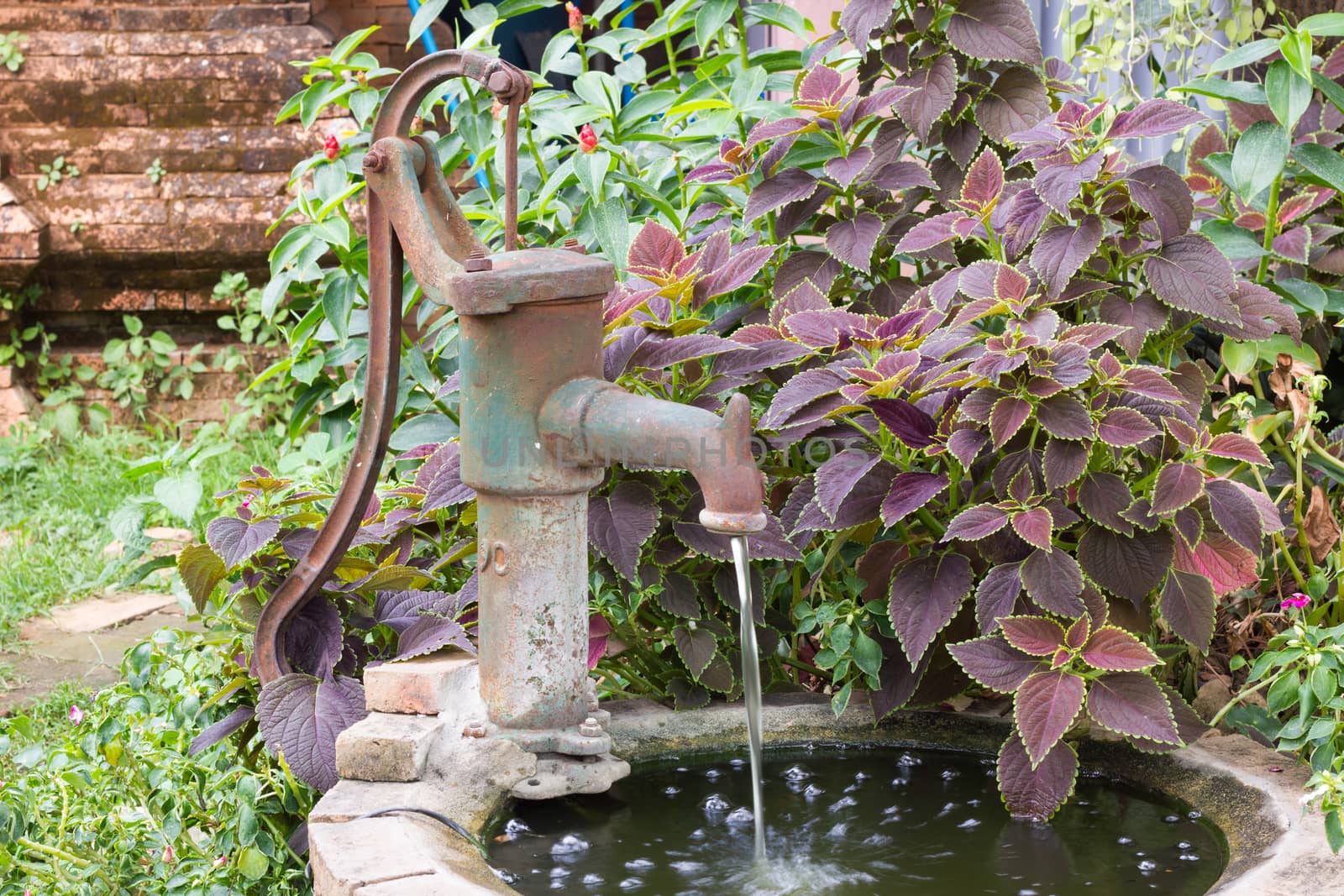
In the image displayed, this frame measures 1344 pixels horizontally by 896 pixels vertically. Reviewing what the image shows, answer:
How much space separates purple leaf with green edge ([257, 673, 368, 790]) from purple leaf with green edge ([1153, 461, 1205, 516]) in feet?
3.42

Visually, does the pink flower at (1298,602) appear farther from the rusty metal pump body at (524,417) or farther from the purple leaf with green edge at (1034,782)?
the rusty metal pump body at (524,417)

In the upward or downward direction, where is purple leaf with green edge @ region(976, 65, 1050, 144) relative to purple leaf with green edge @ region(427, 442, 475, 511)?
upward

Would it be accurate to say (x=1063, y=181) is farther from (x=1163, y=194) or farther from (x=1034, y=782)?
(x=1034, y=782)

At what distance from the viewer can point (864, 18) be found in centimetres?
225

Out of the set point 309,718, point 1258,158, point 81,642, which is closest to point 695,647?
point 309,718

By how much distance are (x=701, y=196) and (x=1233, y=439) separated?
1141 mm

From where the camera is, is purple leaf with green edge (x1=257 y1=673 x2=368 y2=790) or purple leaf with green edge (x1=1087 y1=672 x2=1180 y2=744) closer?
purple leaf with green edge (x1=1087 y1=672 x2=1180 y2=744)

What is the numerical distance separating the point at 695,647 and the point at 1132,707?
592mm

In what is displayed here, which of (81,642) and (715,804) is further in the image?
(81,642)

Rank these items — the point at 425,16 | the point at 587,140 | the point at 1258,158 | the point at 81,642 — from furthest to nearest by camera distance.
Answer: the point at 81,642 < the point at 425,16 < the point at 587,140 < the point at 1258,158

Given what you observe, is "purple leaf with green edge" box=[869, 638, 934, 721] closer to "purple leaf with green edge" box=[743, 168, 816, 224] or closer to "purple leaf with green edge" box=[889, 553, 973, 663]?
"purple leaf with green edge" box=[889, 553, 973, 663]

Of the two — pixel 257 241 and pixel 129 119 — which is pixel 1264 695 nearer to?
pixel 257 241

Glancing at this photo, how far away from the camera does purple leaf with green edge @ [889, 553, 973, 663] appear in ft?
5.96

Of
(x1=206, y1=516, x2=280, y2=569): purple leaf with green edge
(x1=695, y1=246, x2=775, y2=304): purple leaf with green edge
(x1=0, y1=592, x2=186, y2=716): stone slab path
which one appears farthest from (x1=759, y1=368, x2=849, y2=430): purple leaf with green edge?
(x1=0, y1=592, x2=186, y2=716): stone slab path
